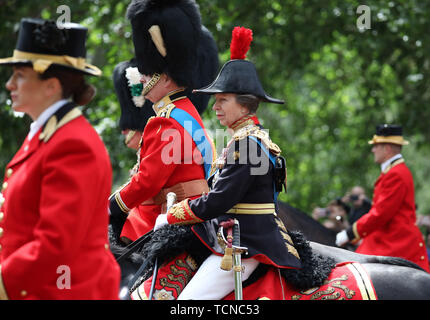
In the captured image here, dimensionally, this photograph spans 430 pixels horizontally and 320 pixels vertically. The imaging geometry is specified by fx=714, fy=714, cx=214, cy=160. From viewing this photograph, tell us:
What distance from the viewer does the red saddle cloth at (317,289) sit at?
13.9 feet

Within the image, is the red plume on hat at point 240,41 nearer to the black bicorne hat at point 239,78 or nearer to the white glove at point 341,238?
the black bicorne hat at point 239,78

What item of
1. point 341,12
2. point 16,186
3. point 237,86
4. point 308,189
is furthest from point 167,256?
point 308,189

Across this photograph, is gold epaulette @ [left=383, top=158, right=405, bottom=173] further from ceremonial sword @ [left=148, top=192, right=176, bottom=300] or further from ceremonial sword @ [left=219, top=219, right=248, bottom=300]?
ceremonial sword @ [left=219, top=219, right=248, bottom=300]

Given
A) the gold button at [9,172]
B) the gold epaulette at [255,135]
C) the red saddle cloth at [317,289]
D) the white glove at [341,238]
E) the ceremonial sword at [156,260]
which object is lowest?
the white glove at [341,238]

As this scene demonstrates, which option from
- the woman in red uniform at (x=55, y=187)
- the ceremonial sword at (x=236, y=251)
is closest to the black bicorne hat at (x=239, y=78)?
the ceremonial sword at (x=236, y=251)

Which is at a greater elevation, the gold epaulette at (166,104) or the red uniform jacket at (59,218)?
the gold epaulette at (166,104)

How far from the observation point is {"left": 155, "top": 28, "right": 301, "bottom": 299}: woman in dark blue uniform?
13.8ft

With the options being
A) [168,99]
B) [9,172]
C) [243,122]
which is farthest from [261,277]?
[9,172]

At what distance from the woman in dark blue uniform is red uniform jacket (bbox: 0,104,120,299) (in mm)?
1170

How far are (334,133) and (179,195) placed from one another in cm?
1258

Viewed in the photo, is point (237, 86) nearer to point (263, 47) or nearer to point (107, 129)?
point (107, 129)

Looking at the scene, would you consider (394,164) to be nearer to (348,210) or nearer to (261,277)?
(348,210)

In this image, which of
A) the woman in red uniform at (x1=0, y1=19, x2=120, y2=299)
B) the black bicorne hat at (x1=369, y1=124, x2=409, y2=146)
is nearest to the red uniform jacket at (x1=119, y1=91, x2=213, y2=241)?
the woman in red uniform at (x1=0, y1=19, x2=120, y2=299)

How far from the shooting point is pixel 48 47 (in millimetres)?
3057
